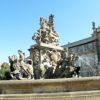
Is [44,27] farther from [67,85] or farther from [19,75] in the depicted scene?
[67,85]

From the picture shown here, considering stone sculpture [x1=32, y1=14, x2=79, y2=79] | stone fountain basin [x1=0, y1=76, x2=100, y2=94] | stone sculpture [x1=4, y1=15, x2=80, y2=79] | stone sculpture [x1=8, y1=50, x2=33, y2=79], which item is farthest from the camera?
stone sculpture [x1=32, y1=14, x2=79, y2=79]

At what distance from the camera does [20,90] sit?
12.1 m

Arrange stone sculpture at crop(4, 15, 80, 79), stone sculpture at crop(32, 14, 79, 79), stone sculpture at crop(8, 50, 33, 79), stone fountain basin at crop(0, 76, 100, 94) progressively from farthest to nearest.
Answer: stone sculpture at crop(32, 14, 79, 79) < stone sculpture at crop(4, 15, 80, 79) < stone sculpture at crop(8, 50, 33, 79) < stone fountain basin at crop(0, 76, 100, 94)

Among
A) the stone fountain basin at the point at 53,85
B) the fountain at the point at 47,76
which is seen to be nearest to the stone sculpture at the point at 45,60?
the fountain at the point at 47,76

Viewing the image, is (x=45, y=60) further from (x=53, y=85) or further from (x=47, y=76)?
(x=53, y=85)

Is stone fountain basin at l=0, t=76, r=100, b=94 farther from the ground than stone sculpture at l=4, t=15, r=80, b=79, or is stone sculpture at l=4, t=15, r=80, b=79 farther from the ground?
stone sculpture at l=4, t=15, r=80, b=79

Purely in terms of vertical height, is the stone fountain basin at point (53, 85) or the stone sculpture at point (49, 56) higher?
the stone sculpture at point (49, 56)

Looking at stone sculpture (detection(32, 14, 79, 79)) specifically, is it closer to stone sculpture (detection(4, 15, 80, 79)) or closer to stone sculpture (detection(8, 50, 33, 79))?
stone sculpture (detection(4, 15, 80, 79))

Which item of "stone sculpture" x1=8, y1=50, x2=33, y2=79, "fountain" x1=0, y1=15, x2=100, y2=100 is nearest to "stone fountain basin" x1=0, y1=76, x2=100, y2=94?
"fountain" x1=0, y1=15, x2=100, y2=100

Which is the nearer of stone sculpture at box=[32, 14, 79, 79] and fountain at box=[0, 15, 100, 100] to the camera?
fountain at box=[0, 15, 100, 100]

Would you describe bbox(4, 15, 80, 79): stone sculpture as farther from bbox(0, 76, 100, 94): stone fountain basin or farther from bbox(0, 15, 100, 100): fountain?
bbox(0, 76, 100, 94): stone fountain basin

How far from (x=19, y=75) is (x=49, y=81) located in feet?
12.3

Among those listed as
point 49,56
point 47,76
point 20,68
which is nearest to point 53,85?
point 20,68

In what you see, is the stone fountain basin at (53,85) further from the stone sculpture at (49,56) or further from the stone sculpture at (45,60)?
the stone sculpture at (49,56)
